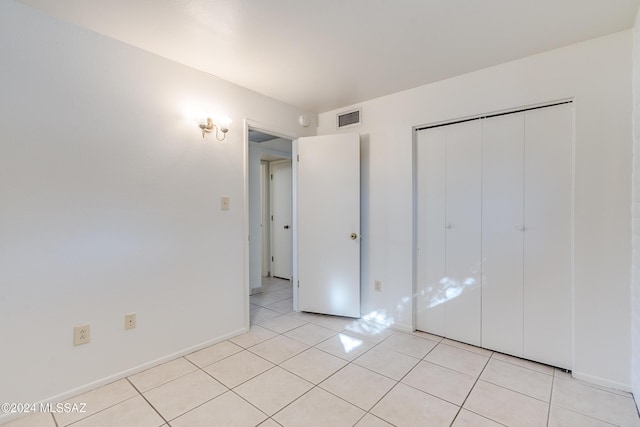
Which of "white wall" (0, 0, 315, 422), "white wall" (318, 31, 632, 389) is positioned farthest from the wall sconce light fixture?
"white wall" (318, 31, 632, 389)

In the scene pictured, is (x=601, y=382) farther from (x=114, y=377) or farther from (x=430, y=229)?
(x=114, y=377)

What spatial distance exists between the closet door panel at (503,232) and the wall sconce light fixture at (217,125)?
7.18 feet

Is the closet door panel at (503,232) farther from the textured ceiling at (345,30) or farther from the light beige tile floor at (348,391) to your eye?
the textured ceiling at (345,30)

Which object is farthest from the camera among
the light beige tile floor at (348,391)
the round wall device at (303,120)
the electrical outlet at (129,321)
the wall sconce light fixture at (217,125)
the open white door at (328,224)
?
the round wall device at (303,120)

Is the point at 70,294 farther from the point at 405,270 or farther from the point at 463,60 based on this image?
the point at 463,60

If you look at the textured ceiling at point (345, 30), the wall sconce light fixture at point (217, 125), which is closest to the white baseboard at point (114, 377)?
the wall sconce light fixture at point (217, 125)

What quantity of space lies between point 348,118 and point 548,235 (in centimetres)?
216

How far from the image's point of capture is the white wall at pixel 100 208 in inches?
64.3

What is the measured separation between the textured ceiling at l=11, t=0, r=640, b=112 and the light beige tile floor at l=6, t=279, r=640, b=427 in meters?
2.32

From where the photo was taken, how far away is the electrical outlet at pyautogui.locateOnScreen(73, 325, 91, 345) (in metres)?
1.82

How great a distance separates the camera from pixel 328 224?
3.19 metres

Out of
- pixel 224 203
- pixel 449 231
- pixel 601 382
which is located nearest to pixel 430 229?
pixel 449 231

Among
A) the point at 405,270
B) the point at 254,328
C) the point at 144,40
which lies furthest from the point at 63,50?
the point at 405,270

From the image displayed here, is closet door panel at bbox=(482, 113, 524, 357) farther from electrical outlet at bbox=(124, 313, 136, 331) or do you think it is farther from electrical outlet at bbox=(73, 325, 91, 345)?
electrical outlet at bbox=(73, 325, 91, 345)
